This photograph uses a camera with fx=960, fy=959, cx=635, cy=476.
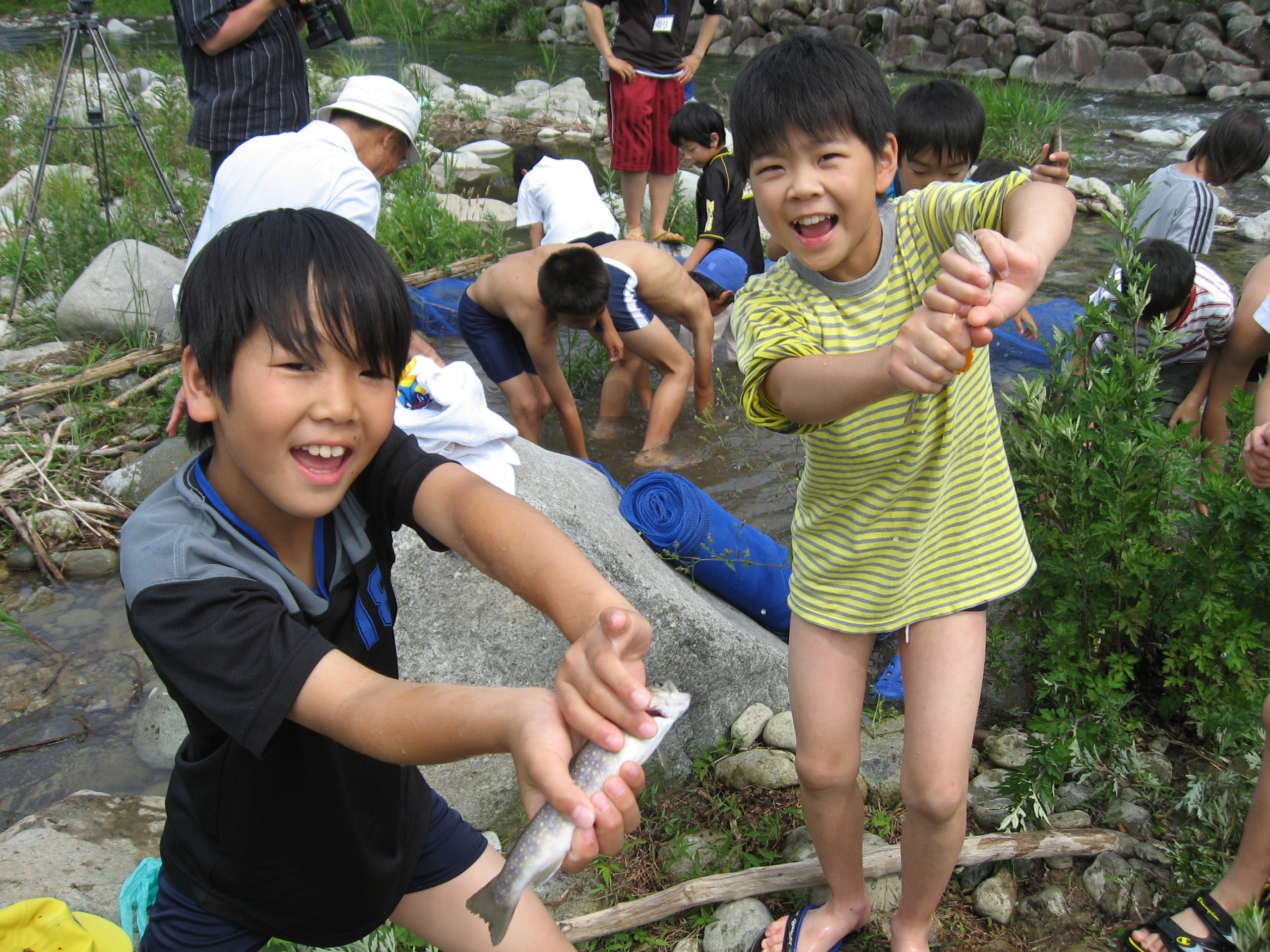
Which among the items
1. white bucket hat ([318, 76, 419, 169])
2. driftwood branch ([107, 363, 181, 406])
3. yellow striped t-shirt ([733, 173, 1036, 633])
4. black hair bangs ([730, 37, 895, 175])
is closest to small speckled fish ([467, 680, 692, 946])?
yellow striped t-shirt ([733, 173, 1036, 633])

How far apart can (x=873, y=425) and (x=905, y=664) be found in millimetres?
581

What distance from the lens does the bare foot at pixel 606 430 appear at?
20.0 feet

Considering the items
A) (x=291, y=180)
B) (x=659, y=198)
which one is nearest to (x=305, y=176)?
(x=291, y=180)

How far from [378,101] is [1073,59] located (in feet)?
48.7

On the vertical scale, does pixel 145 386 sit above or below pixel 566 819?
below

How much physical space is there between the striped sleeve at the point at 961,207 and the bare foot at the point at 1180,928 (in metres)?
1.67

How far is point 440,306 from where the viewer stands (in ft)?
22.3

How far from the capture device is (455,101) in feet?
50.0

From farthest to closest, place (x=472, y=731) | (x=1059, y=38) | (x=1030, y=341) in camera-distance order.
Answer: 1. (x=1059, y=38)
2. (x=1030, y=341)
3. (x=472, y=731)

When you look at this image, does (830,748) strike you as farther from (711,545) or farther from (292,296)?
(711,545)

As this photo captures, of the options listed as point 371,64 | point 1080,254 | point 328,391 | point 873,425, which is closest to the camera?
point 328,391

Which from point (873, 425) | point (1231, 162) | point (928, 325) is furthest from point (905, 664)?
point (1231, 162)

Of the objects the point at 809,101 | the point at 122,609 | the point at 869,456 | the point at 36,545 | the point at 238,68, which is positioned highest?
the point at 809,101

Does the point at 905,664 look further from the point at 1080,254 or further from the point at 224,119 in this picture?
the point at 1080,254
